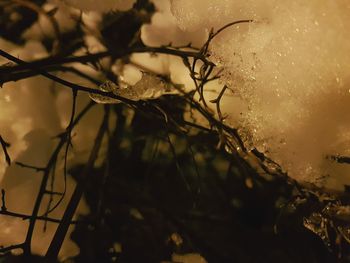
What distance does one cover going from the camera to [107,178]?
1.15m

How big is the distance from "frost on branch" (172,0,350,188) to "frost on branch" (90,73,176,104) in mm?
160

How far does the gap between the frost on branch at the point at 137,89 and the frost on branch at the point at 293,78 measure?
0.16m

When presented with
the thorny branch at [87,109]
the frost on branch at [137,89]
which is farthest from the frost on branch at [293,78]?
A: the frost on branch at [137,89]

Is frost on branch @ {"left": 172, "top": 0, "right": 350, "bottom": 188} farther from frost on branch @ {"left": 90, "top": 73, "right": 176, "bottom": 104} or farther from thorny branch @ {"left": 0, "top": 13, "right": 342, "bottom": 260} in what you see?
frost on branch @ {"left": 90, "top": 73, "right": 176, "bottom": 104}

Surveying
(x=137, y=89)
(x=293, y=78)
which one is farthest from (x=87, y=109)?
(x=293, y=78)

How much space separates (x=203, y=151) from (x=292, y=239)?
0.36m

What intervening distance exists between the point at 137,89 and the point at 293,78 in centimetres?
39

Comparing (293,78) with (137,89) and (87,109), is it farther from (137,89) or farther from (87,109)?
(87,109)

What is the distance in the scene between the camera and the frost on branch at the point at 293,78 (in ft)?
3.44

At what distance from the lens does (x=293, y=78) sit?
105 cm

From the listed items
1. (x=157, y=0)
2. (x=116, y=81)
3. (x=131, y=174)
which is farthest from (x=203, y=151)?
(x=157, y=0)

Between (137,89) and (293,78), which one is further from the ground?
(293,78)

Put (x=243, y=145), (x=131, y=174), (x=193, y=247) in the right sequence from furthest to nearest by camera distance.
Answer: (x=131, y=174) < (x=193, y=247) < (x=243, y=145)

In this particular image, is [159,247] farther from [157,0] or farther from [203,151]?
[157,0]
